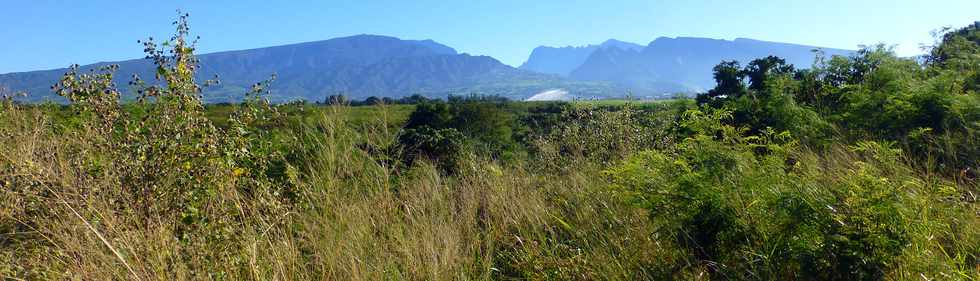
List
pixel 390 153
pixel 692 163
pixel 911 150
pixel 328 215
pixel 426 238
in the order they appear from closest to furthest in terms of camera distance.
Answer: pixel 426 238 < pixel 692 163 < pixel 328 215 < pixel 911 150 < pixel 390 153

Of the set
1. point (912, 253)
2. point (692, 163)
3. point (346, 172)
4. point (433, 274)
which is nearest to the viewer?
point (912, 253)

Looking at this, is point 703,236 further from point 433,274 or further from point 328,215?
point 328,215

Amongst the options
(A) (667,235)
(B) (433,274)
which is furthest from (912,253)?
(B) (433,274)

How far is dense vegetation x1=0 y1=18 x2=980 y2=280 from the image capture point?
8.09 feet

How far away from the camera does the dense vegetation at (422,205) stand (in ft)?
8.09

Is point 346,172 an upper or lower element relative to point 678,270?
upper

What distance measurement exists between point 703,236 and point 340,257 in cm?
189

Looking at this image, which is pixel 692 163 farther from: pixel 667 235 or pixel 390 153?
pixel 390 153

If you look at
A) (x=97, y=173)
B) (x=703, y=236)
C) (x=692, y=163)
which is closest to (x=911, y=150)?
(x=692, y=163)

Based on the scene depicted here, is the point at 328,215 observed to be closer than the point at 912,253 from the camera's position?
No

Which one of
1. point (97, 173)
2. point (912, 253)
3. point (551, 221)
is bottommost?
point (551, 221)

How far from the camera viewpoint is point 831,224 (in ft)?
7.97

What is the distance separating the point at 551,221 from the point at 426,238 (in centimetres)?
120

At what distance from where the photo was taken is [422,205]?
404cm
